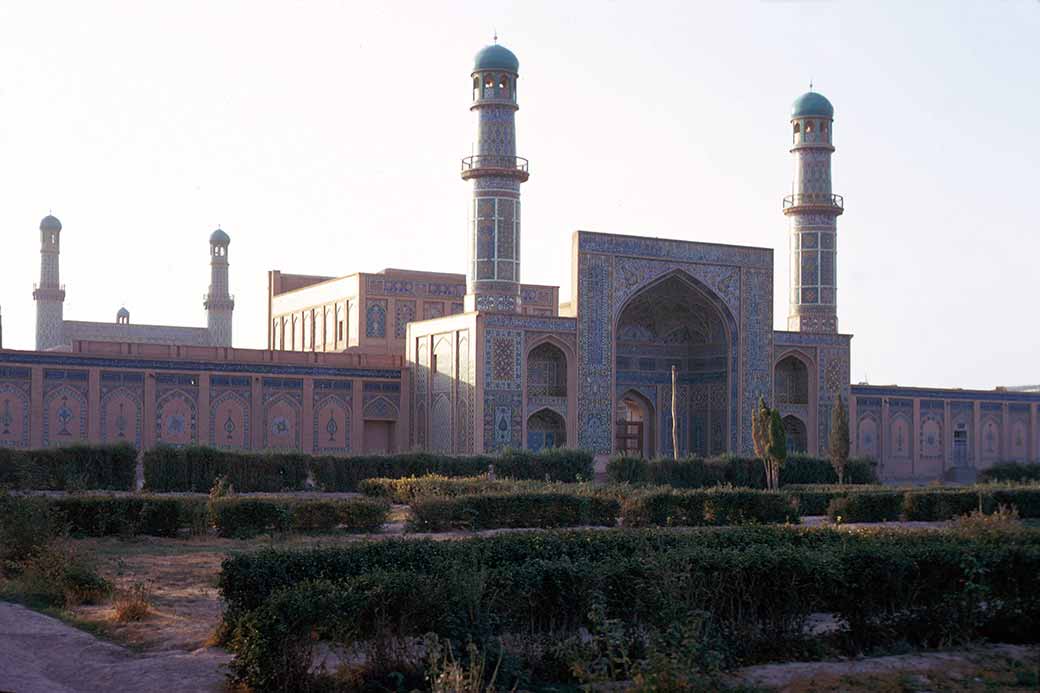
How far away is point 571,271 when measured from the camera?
3228cm

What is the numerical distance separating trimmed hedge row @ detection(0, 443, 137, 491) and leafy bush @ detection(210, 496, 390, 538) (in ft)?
18.6

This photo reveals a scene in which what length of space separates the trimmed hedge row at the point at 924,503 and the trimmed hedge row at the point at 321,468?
18.6 ft

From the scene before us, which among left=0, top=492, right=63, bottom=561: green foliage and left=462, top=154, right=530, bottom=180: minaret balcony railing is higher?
left=462, top=154, right=530, bottom=180: minaret balcony railing

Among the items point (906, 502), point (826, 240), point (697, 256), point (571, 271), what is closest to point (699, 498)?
point (906, 502)

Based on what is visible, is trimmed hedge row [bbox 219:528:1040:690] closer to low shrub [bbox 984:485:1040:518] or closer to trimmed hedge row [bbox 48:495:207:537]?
trimmed hedge row [bbox 48:495:207:537]

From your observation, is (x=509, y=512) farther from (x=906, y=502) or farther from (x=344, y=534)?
(x=906, y=502)

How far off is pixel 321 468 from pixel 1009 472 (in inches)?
758

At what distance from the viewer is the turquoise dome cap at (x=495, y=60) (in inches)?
1260

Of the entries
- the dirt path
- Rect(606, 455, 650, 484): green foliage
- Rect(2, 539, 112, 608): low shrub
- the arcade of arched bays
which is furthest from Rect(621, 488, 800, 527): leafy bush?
the arcade of arched bays

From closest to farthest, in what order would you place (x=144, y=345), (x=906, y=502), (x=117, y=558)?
(x=117, y=558), (x=906, y=502), (x=144, y=345)

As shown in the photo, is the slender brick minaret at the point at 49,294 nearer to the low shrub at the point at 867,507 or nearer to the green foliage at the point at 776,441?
the green foliage at the point at 776,441

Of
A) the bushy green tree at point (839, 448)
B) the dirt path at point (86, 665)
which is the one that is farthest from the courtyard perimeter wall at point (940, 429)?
the dirt path at point (86, 665)

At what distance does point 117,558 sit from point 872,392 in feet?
94.0

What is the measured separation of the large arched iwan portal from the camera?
3484 centimetres
